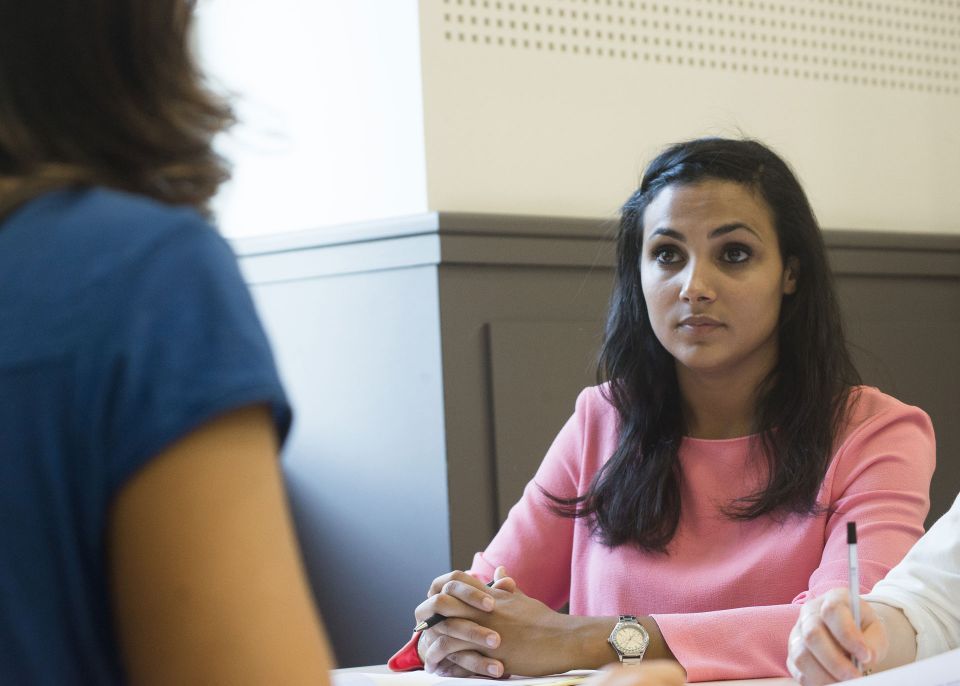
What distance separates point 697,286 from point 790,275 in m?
0.19

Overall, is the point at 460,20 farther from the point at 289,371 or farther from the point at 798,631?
the point at 798,631

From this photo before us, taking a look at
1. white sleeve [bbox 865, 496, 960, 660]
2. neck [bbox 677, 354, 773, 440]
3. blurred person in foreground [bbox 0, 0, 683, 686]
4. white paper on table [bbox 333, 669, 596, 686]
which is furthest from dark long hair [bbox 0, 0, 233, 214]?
neck [bbox 677, 354, 773, 440]

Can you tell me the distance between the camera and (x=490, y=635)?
1643mm

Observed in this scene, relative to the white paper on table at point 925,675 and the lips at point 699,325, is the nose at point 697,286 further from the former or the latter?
the white paper on table at point 925,675

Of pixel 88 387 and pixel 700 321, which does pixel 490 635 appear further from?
pixel 88 387

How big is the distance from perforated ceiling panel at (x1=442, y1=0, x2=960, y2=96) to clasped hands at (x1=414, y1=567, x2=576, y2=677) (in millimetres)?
1472

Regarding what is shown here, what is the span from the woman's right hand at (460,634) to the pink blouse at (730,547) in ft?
0.74

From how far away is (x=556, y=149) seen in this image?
2.92m

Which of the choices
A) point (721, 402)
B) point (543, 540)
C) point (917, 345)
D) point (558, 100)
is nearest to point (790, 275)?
point (721, 402)

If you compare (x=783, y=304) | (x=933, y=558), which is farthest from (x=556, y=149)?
(x=933, y=558)

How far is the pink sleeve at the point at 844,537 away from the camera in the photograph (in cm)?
156

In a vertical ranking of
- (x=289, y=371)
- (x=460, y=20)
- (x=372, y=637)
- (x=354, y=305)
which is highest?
(x=460, y=20)

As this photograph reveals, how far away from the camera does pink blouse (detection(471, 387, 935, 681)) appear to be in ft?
5.21

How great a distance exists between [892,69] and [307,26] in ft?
5.55
